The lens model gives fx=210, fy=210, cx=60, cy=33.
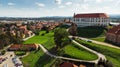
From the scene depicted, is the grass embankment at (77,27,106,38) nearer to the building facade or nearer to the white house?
the white house

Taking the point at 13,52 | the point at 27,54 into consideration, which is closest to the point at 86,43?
the point at 27,54

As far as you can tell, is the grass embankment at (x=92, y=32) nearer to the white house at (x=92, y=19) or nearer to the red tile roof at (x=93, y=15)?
the white house at (x=92, y=19)

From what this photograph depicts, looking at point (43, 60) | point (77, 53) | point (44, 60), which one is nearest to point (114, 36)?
point (77, 53)

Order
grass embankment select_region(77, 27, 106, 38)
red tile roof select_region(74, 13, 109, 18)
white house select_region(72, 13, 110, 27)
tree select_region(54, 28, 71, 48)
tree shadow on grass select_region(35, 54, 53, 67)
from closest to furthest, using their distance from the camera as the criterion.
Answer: tree shadow on grass select_region(35, 54, 53, 67) → tree select_region(54, 28, 71, 48) → grass embankment select_region(77, 27, 106, 38) → white house select_region(72, 13, 110, 27) → red tile roof select_region(74, 13, 109, 18)

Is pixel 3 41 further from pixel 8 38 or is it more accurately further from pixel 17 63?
pixel 17 63

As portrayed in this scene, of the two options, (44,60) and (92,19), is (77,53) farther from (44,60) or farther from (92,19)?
(92,19)

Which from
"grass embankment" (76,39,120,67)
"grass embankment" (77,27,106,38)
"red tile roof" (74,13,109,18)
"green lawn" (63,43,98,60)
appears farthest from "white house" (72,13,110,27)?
"grass embankment" (76,39,120,67)
